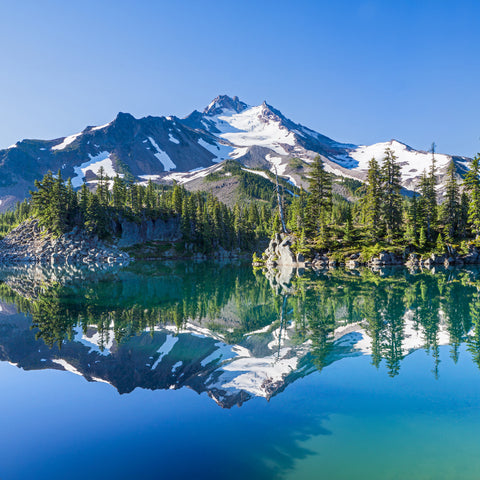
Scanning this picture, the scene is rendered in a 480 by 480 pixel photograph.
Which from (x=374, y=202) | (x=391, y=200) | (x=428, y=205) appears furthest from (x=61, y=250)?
(x=428, y=205)

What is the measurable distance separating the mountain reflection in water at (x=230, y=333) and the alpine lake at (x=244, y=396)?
116mm

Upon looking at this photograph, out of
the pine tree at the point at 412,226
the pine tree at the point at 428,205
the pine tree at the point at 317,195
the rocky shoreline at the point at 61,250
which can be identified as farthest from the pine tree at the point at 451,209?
the rocky shoreline at the point at 61,250

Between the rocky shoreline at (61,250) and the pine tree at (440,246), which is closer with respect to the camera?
the pine tree at (440,246)

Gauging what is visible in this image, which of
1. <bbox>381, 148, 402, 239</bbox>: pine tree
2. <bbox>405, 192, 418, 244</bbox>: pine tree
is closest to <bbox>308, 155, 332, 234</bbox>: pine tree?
<bbox>381, 148, 402, 239</bbox>: pine tree

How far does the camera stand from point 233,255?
431 ft

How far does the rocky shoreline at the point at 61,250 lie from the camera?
329ft

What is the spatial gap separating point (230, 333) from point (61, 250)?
95.5m

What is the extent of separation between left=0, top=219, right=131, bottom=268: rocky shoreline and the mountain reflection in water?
6893 cm

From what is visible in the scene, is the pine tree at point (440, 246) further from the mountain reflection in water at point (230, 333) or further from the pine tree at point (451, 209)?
the mountain reflection in water at point (230, 333)

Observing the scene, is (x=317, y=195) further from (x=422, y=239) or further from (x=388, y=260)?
(x=422, y=239)

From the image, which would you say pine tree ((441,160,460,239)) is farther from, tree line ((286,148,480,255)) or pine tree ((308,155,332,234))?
pine tree ((308,155,332,234))

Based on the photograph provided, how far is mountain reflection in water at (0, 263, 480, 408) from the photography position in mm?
13625

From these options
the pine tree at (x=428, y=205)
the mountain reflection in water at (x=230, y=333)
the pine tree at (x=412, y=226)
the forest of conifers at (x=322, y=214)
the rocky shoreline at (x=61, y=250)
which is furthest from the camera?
the rocky shoreline at (x=61, y=250)

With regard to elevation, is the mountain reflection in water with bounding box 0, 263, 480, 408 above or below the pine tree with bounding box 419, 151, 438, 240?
below
